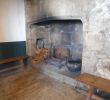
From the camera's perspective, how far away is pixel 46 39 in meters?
4.14

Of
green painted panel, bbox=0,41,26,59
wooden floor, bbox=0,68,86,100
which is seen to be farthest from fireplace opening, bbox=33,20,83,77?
green painted panel, bbox=0,41,26,59

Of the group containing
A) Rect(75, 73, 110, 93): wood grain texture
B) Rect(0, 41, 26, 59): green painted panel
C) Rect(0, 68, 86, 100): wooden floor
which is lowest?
Rect(0, 68, 86, 100): wooden floor

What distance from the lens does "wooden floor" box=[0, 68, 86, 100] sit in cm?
244

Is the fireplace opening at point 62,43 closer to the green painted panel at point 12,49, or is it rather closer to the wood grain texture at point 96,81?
the green painted panel at point 12,49

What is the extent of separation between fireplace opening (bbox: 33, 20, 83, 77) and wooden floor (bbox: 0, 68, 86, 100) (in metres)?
0.36

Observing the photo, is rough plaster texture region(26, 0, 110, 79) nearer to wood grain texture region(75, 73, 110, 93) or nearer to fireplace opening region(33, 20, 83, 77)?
wood grain texture region(75, 73, 110, 93)

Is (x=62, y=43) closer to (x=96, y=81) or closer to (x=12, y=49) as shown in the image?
Answer: (x=12, y=49)

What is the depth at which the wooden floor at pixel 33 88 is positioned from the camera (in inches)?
95.9

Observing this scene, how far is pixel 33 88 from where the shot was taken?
108 inches

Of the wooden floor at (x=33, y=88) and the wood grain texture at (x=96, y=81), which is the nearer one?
the wood grain texture at (x=96, y=81)

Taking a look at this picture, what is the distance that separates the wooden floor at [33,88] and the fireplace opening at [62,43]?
1.20 ft

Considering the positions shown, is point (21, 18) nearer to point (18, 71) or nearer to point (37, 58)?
point (37, 58)

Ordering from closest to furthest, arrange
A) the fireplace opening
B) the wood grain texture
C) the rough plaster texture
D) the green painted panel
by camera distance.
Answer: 1. the wood grain texture
2. the rough plaster texture
3. the fireplace opening
4. the green painted panel

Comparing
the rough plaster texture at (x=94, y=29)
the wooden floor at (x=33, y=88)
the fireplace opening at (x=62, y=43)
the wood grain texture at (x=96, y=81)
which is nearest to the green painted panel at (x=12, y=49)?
the fireplace opening at (x=62, y=43)
